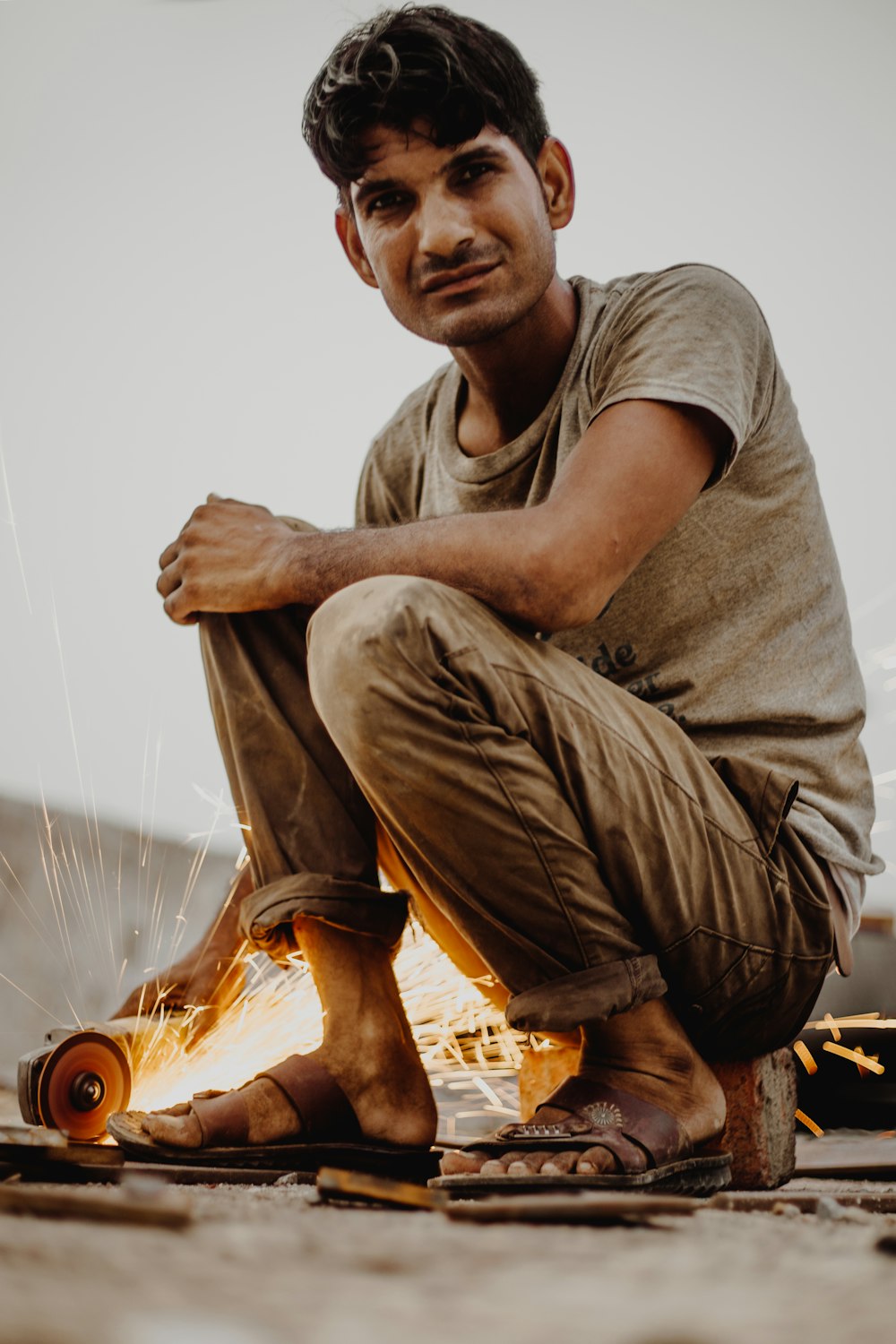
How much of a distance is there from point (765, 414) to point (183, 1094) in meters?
1.52

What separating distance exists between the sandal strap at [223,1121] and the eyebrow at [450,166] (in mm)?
1456

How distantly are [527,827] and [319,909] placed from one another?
1.21ft

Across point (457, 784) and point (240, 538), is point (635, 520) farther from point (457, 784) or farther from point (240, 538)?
point (240, 538)

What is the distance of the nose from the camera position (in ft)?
6.46

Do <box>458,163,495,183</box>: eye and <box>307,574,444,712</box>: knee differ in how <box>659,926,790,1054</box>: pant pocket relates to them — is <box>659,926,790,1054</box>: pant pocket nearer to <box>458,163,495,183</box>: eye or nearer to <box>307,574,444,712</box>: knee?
<box>307,574,444,712</box>: knee

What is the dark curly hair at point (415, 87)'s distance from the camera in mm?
1987

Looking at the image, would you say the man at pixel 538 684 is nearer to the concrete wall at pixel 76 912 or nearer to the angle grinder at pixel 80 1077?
the angle grinder at pixel 80 1077

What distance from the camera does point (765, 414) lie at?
1.92 meters

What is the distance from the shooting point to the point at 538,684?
157cm

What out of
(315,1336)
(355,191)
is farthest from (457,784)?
(355,191)

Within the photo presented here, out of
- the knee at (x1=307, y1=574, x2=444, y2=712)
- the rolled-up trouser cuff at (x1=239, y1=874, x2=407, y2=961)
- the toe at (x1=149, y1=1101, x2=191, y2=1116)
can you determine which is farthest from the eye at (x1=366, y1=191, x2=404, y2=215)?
the toe at (x1=149, y1=1101, x2=191, y2=1116)

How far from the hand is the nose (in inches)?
20.2

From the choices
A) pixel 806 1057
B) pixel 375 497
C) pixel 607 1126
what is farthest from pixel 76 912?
pixel 607 1126

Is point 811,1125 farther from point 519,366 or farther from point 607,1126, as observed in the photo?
point 519,366
